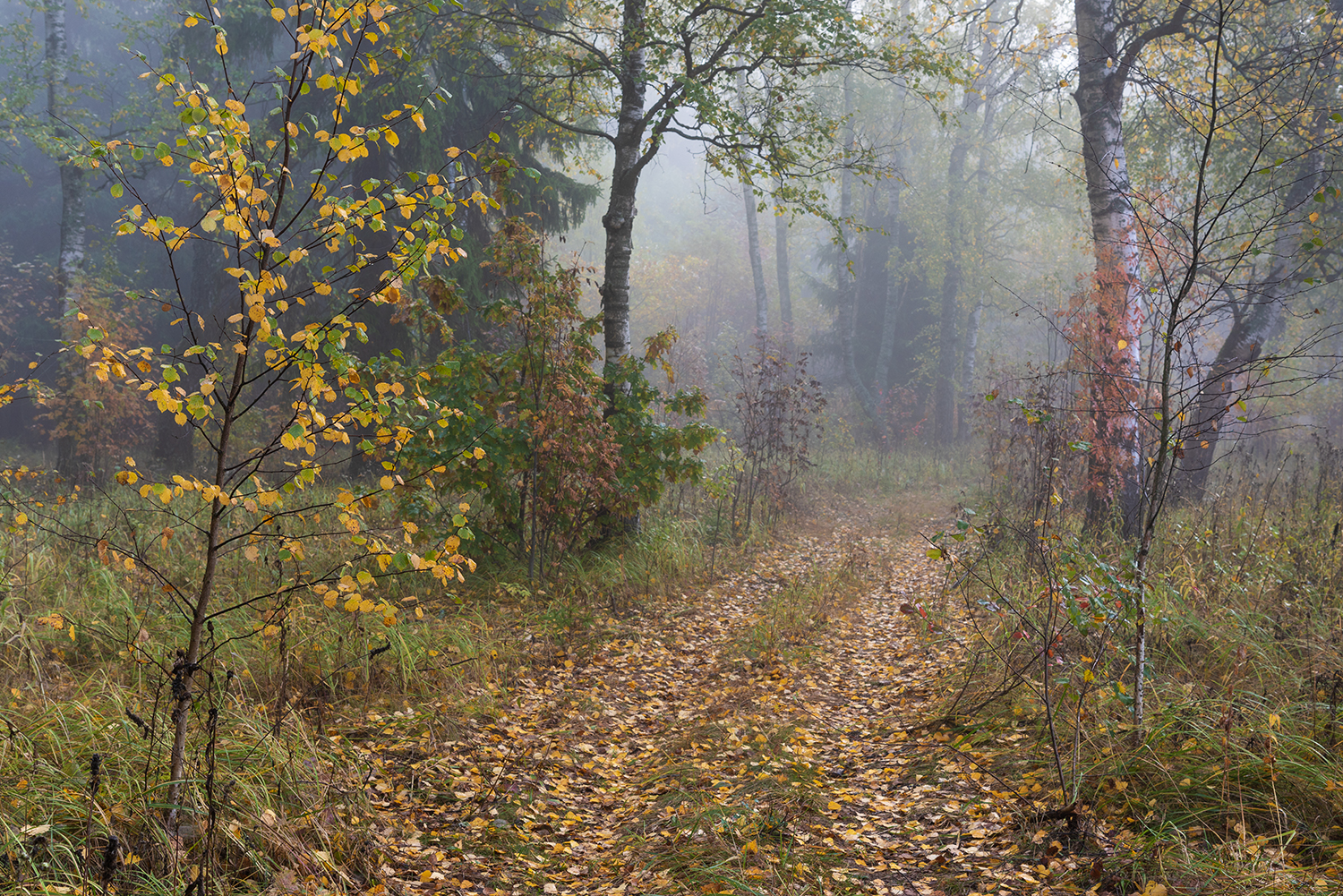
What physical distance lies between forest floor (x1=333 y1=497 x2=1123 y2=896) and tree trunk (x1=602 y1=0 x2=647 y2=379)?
3.12m

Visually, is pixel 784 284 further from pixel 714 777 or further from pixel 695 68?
pixel 714 777

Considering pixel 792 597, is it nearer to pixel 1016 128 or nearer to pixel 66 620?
pixel 66 620

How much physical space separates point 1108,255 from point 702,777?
23.3 feet

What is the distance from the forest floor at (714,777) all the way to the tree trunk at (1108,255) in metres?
2.67

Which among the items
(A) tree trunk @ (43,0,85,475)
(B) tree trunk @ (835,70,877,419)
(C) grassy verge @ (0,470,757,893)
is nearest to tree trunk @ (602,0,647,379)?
(C) grassy verge @ (0,470,757,893)

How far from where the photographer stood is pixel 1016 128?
2242 cm

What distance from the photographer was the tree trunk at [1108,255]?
756cm

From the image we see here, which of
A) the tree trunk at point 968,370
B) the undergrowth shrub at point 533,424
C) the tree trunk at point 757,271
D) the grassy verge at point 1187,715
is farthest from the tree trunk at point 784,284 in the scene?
the grassy verge at point 1187,715

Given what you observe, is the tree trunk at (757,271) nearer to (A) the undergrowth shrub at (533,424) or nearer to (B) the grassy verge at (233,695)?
(A) the undergrowth shrub at (533,424)

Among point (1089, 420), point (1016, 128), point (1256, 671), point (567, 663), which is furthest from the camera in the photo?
point (1016, 128)

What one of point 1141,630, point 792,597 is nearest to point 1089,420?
point 792,597

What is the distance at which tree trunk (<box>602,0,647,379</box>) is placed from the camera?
25.4ft

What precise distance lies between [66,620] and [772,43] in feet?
25.3

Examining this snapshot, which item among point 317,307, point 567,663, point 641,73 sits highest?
point 641,73
